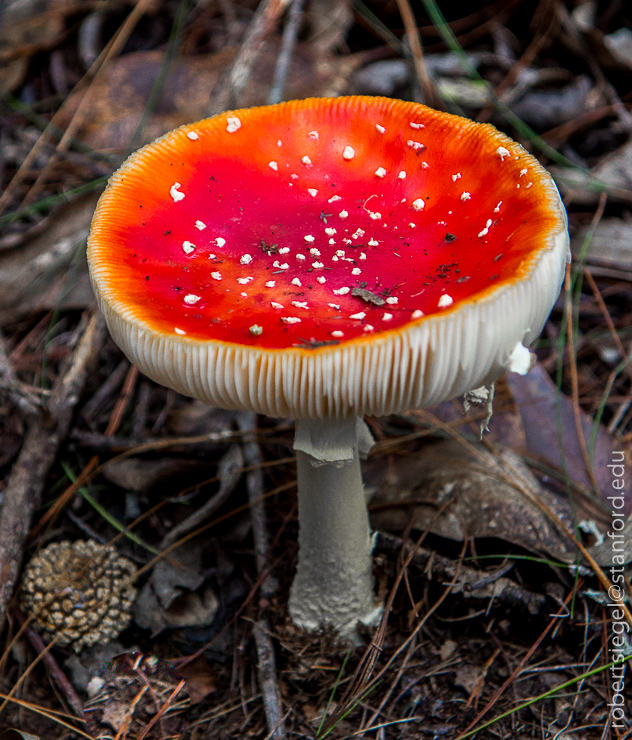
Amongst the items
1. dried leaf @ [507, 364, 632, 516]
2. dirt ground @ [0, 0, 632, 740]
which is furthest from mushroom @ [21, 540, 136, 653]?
dried leaf @ [507, 364, 632, 516]

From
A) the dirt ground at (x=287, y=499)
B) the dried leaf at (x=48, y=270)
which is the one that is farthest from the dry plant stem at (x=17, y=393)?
the dried leaf at (x=48, y=270)

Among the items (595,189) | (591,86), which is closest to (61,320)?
(595,189)

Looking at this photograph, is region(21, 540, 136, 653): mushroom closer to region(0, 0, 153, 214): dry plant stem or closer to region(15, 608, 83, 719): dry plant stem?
region(15, 608, 83, 719): dry plant stem

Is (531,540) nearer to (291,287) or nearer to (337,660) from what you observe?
(337,660)

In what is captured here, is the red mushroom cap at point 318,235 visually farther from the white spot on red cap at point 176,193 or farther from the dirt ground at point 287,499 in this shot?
the dirt ground at point 287,499

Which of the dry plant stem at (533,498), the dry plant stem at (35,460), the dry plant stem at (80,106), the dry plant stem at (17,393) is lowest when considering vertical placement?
the dry plant stem at (533,498)

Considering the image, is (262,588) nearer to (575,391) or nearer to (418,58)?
(575,391)

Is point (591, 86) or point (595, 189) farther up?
point (591, 86)
